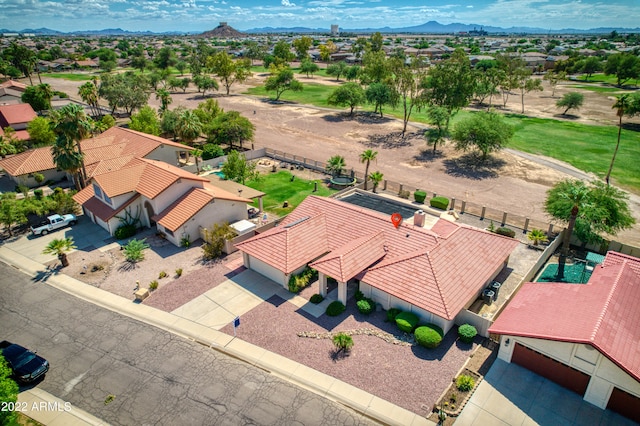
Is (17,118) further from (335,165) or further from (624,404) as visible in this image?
(624,404)

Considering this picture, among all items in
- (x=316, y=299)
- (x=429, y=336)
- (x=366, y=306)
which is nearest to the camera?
(x=429, y=336)

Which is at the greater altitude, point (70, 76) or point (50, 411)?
point (70, 76)

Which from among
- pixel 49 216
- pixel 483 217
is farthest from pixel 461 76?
pixel 49 216

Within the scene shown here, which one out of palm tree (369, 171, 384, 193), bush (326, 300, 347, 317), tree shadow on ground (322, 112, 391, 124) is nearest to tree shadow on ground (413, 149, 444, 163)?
palm tree (369, 171, 384, 193)

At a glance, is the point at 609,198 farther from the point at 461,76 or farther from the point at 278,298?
the point at 461,76

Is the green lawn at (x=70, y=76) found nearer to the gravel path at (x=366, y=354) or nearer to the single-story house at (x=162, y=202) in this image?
the single-story house at (x=162, y=202)

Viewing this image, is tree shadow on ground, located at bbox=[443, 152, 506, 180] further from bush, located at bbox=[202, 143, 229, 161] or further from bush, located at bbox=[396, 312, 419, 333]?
bush, located at bbox=[202, 143, 229, 161]

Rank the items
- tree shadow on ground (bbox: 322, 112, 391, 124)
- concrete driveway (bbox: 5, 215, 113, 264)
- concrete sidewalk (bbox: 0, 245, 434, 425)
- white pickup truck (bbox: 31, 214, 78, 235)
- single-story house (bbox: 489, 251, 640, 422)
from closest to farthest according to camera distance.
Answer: single-story house (bbox: 489, 251, 640, 422) < concrete sidewalk (bbox: 0, 245, 434, 425) < concrete driveway (bbox: 5, 215, 113, 264) < white pickup truck (bbox: 31, 214, 78, 235) < tree shadow on ground (bbox: 322, 112, 391, 124)

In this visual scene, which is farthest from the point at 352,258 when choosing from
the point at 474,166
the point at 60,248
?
the point at 474,166
